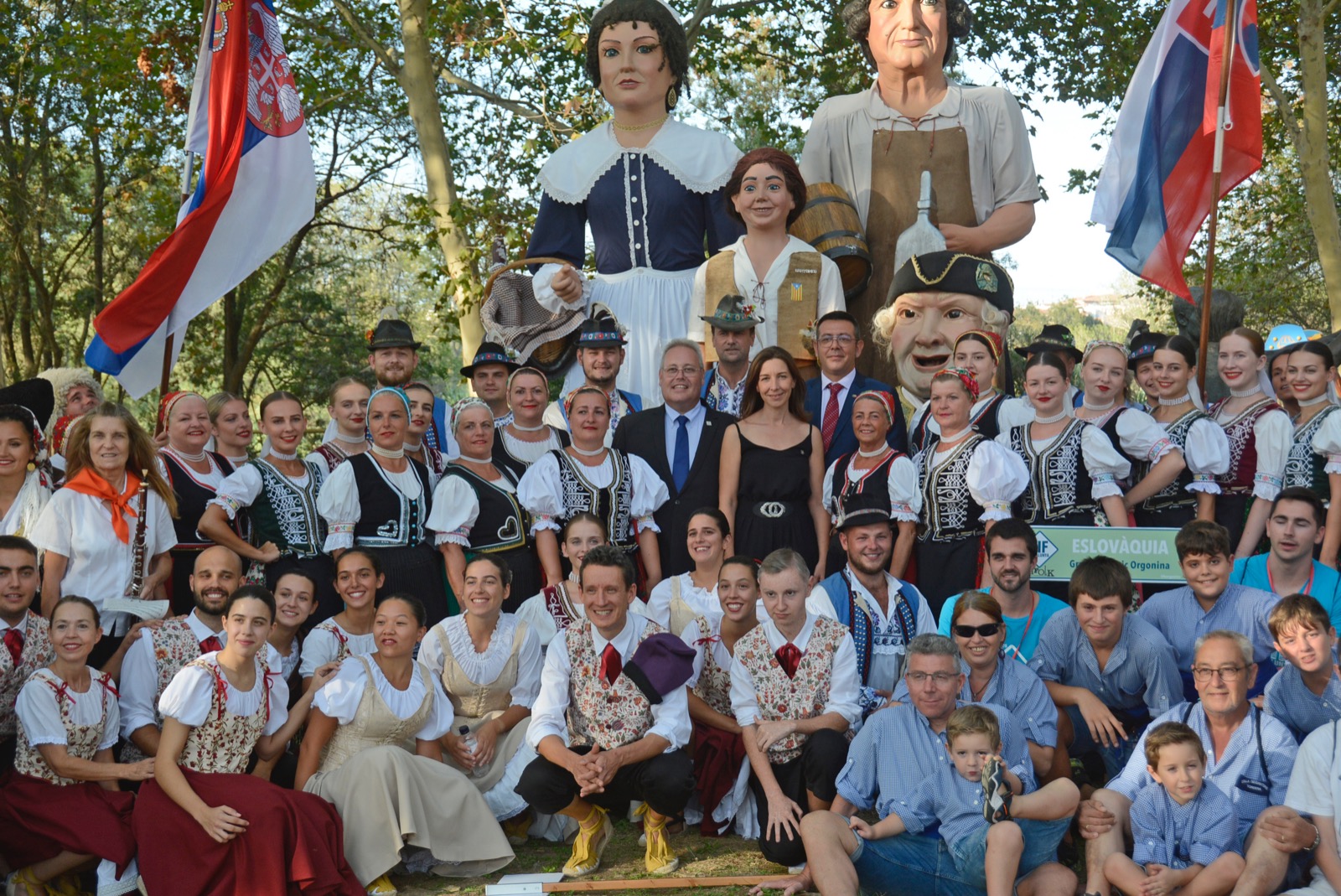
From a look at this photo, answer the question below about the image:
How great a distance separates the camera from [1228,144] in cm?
730

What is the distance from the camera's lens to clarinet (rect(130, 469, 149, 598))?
18.2 feet

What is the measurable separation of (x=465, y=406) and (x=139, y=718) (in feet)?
6.02

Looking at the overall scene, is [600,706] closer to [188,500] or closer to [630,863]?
[630,863]

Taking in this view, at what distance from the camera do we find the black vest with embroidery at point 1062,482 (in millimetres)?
5785

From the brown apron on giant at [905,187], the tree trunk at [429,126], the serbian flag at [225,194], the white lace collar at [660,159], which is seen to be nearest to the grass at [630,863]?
the serbian flag at [225,194]

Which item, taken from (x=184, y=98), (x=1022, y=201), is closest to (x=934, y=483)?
(x=1022, y=201)

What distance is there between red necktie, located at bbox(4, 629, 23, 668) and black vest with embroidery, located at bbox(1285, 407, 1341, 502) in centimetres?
495

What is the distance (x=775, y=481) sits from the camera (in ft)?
19.7

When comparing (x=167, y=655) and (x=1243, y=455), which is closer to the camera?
(x=167, y=655)

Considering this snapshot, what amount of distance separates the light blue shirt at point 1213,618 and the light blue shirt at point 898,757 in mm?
882

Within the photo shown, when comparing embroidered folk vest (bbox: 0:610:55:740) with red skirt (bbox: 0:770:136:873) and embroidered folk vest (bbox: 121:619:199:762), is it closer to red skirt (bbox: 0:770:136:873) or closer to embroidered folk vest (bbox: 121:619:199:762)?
red skirt (bbox: 0:770:136:873)

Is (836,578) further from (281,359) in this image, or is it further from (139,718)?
(281,359)

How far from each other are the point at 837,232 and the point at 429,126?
19.5 ft

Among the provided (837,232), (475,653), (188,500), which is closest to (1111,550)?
(837,232)
